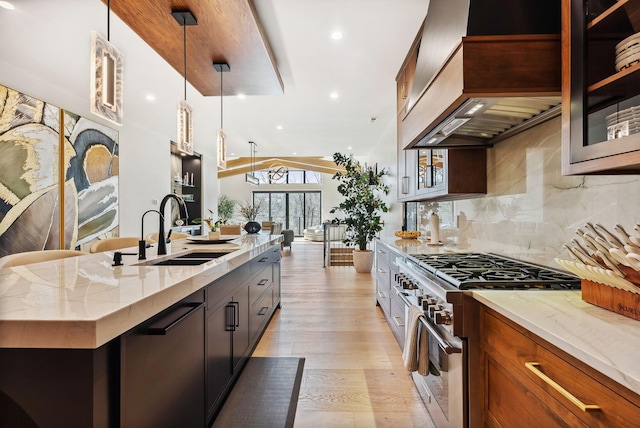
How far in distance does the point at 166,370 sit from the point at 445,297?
1.18 metres

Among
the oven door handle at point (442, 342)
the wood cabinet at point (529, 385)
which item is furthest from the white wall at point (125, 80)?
the wood cabinet at point (529, 385)

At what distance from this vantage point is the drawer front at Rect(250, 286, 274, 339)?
2.62m

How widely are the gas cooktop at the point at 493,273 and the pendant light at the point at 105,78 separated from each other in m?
1.99

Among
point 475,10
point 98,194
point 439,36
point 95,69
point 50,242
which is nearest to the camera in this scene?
point 475,10

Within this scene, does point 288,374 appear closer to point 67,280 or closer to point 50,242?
point 67,280

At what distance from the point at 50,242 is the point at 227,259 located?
3.24 m

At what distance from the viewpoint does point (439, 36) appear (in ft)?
5.90

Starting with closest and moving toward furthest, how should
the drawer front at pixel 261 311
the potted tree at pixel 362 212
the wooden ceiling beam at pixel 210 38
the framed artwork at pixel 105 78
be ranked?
the framed artwork at pixel 105 78 < the wooden ceiling beam at pixel 210 38 < the drawer front at pixel 261 311 < the potted tree at pixel 362 212

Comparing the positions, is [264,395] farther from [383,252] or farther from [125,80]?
[125,80]

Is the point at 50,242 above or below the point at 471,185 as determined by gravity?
below

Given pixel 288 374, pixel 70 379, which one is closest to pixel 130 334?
pixel 70 379

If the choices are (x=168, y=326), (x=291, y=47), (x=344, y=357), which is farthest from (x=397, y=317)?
(x=291, y=47)

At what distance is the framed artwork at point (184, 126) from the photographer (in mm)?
2607

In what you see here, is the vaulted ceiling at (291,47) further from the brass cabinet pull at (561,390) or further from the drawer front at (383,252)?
the brass cabinet pull at (561,390)
